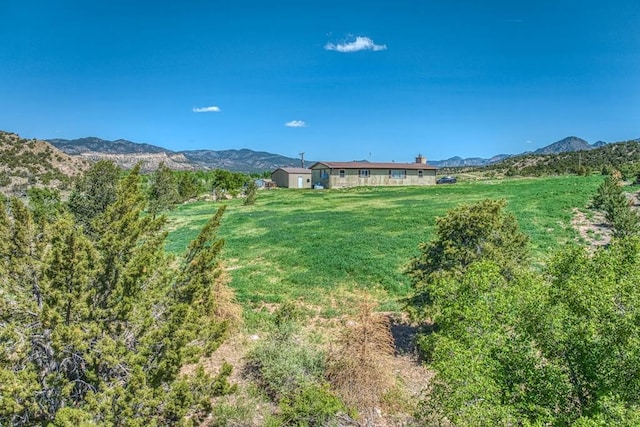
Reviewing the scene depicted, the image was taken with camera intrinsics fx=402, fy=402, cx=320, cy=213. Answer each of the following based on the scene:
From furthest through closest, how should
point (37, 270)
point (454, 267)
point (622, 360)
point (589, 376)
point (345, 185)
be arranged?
point (345, 185) < point (454, 267) < point (37, 270) < point (589, 376) < point (622, 360)

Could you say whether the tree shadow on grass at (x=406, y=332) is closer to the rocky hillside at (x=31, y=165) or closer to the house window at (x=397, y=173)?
the rocky hillside at (x=31, y=165)

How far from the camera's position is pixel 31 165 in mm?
56031

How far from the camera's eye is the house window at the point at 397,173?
2488 inches

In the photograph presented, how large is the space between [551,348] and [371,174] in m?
58.3

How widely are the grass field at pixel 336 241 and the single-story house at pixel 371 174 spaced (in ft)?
72.0

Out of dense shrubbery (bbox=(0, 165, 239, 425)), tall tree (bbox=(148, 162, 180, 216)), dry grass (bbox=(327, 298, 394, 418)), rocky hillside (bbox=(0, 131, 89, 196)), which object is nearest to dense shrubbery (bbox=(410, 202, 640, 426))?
dry grass (bbox=(327, 298, 394, 418))

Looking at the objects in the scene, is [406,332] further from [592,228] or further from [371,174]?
[371,174]

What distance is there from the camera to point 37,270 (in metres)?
5.94

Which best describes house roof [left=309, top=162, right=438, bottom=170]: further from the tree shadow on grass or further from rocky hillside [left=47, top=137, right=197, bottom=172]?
rocky hillside [left=47, top=137, right=197, bottom=172]

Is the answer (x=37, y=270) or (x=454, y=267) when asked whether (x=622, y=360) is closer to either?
(x=454, y=267)

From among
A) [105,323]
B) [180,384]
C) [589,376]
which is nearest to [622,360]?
[589,376]

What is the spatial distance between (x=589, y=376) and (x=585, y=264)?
183cm

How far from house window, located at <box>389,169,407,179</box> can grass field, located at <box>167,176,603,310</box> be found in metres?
23.5

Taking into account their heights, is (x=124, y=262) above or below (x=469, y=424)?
above
